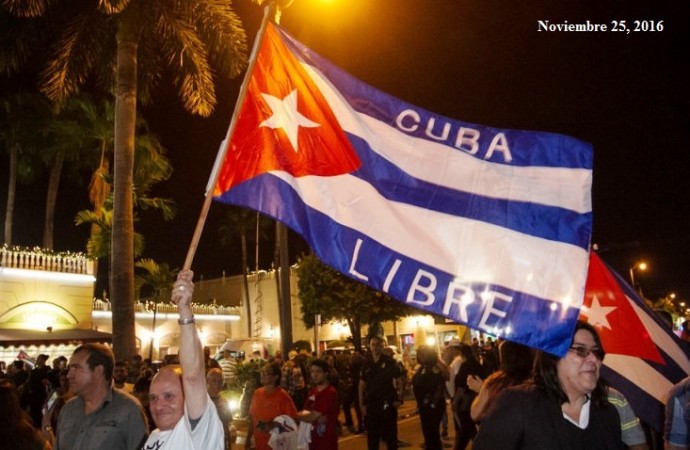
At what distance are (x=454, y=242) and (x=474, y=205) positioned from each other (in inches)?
12.6

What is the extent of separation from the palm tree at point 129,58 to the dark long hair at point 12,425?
→ 28.0 ft

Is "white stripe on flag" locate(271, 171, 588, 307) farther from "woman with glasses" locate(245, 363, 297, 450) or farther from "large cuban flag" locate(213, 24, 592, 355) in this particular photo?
"woman with glasses" locate(245, 363, 297, 450)

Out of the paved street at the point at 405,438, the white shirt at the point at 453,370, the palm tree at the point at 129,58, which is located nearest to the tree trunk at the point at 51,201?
the palm tree at the point at 129,58

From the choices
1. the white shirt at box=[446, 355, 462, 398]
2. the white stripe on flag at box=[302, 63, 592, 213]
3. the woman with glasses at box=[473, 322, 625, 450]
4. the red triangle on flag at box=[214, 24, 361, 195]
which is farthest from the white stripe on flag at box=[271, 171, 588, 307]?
the white shirt at box=[446, 355, 462, 398]

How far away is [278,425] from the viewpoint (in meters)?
6.62

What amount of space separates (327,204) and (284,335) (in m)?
14.1

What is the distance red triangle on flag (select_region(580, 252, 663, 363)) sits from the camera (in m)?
5.27

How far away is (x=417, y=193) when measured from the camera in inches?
177

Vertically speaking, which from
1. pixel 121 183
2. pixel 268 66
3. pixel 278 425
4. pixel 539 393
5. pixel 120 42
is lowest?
pixel 278 425

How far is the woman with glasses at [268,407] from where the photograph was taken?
6723mm

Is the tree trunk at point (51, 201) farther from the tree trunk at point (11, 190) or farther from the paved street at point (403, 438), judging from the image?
the paved street at point (403, 438)

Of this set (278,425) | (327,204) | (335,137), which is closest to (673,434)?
(327,204)

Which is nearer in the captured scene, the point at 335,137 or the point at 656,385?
the point at 335,137

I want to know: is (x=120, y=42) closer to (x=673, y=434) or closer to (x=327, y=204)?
(x=327, y=204)
